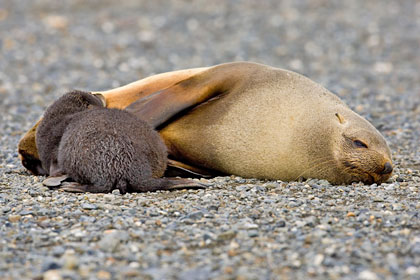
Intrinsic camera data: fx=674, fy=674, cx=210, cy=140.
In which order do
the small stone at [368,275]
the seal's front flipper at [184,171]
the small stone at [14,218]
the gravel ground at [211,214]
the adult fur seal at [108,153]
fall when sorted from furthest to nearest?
the seal's front flipper at [184,171] < the adult fur seal at [108,153] < the small stone at [14,218] < the gravel ground at [211,214] < the small stone at [368,275]

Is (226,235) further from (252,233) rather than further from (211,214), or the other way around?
(211,214)

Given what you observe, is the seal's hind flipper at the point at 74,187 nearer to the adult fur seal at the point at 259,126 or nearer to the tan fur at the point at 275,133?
the adult fur seal at the point at 259,126

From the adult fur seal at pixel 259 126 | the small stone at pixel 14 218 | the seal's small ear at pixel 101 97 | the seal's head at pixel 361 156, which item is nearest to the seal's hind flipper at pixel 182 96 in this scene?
the adult fur seal at pixel 259 126

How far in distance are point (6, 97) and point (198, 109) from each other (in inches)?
219

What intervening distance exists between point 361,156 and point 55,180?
2.56 metres

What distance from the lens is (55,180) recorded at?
5.56 metres

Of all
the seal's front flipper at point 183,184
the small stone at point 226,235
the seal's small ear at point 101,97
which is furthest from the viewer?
the seal's small ear at point 101,97

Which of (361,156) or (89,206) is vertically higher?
(361,156)

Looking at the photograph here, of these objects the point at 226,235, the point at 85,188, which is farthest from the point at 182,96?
the point at 226,235

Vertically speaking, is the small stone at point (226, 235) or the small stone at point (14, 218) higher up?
the small stone at point (14, 218)

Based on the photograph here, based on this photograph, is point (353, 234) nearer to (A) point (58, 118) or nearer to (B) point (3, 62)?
(A) point (58, 118)

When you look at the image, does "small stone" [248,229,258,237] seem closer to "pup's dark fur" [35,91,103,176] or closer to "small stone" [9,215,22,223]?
"small stone" [9,215,22,223]

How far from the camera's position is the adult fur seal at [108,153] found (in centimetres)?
534

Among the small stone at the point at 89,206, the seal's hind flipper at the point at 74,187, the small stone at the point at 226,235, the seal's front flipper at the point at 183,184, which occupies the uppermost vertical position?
the seal's hind flipper at the point at 74,187
